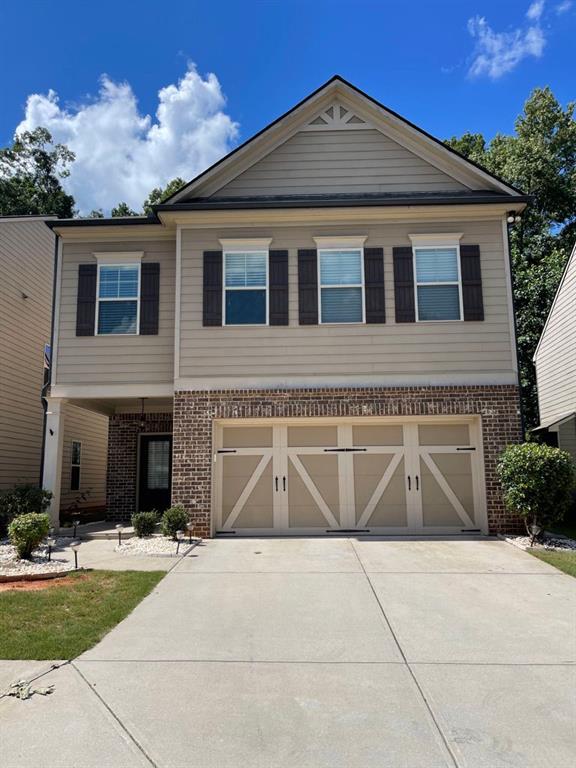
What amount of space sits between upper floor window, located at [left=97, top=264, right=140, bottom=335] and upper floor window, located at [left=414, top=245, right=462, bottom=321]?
5.59m

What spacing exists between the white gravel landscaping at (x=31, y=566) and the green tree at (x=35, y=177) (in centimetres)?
2494

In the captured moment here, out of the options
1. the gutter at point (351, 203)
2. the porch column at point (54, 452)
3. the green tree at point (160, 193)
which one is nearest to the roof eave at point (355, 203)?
the gutter at point (351, 203)

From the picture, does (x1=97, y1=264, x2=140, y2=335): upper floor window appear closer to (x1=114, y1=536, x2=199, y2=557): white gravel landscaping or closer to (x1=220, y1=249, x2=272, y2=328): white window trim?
(x1=220, y1=249, x2=272, y2=328): white window trim

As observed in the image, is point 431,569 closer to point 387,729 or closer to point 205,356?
point 387,729

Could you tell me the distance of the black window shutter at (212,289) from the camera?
10953 mm

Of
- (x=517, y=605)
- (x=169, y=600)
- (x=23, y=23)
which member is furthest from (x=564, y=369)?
(x=23, y=23)

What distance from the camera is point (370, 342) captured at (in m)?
10.9

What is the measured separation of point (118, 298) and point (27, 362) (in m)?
4.77

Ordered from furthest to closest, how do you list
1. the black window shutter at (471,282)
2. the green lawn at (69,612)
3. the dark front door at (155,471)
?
the dark front door at (155,471) < the black window shutter at (471,282) < the green lawn at (69,612)

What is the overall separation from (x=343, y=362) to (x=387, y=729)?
25.2ft

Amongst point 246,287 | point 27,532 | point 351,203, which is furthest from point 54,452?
point 351,203

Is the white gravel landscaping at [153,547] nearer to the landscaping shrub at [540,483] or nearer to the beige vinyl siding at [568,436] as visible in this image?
the landscaping shrub at [540,483]

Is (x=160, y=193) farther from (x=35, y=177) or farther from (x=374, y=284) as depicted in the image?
(x=374, y=284)

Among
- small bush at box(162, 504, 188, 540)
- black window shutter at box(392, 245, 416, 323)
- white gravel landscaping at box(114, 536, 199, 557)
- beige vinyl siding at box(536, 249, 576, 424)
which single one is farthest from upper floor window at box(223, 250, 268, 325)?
beige vinyl siding at box(536, 249, 576, 424)
